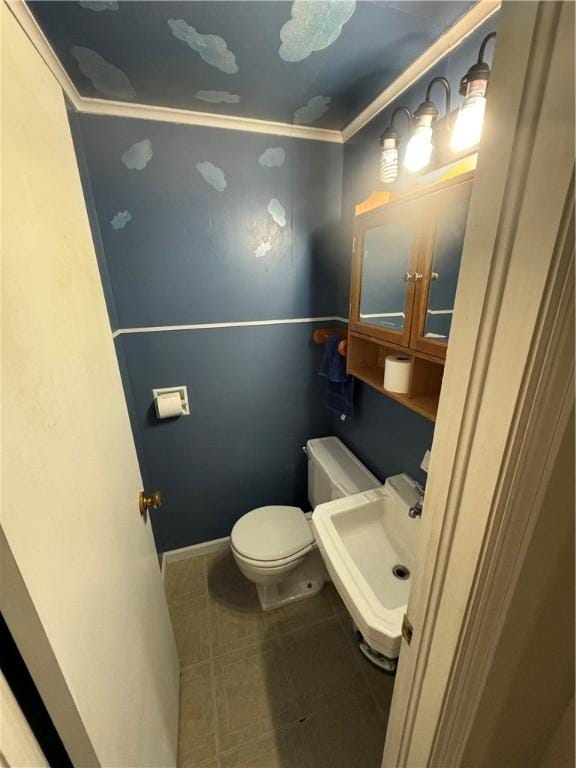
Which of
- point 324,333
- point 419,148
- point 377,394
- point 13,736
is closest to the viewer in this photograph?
point 13,736

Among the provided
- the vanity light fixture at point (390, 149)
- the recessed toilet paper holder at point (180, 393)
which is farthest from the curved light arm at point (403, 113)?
the recessed toilet paper holder at point (180, 393)

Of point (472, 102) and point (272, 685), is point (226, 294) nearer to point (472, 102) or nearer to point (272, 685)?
point (472, 102)

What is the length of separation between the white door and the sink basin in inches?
24.9

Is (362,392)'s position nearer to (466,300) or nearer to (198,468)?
(198,468)

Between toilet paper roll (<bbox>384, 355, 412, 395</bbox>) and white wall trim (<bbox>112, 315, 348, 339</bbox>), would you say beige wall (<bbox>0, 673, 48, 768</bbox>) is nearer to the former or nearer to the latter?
toilet paper roll (<bbox>384, 355, 412, 395</bbox>)

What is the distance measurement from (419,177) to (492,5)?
395 millimetres

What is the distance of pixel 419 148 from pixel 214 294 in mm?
1031

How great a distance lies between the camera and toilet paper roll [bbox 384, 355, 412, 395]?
1120 mm

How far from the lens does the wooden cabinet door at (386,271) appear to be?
1.04 metres

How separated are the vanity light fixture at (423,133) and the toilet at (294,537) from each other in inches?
52.5

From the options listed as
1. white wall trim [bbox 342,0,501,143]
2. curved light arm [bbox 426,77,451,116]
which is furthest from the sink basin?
white wall trim [bbox 342,0,501,143]

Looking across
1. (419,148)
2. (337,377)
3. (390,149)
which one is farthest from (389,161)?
(337,377)

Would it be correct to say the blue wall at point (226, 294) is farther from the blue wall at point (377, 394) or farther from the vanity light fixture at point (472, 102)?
the vanity light fixture at point (472, 102)

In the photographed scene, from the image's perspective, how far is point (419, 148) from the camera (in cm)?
104
